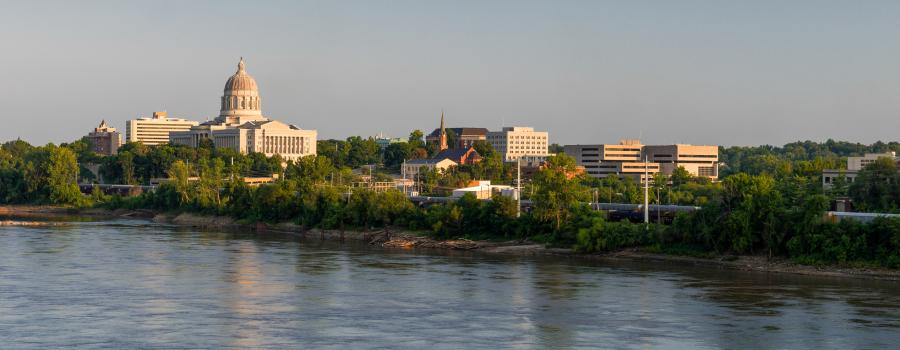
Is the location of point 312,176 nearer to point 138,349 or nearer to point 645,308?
point 645,308

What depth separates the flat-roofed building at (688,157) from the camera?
163250 millimetres

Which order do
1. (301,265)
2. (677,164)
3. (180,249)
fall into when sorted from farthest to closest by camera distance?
(677,164), (180,249), (301,265)

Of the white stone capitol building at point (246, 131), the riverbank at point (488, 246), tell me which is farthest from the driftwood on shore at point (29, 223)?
the white stone capitol building at point (246, 131)

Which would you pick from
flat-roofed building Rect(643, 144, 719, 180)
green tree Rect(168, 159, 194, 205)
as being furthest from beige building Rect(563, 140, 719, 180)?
green tree Rect(168, 159, 194, 205)

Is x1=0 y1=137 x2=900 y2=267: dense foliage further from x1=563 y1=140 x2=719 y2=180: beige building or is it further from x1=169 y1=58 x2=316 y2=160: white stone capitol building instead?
x1=169 y1=58 x2=316 y2=160: white stone capitol building

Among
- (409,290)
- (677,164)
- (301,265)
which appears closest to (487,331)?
(409,290)

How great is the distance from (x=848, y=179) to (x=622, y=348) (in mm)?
54936

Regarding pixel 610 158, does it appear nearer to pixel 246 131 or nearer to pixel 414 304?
pixel 246 131

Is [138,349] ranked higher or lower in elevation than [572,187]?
lower

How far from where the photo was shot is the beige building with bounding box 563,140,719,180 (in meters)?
163

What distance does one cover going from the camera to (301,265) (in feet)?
182

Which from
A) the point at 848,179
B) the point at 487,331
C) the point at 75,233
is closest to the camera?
the point at 487,331

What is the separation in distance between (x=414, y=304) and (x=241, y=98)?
15505cm

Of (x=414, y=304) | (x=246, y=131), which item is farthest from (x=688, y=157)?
(x=414, y=304)
